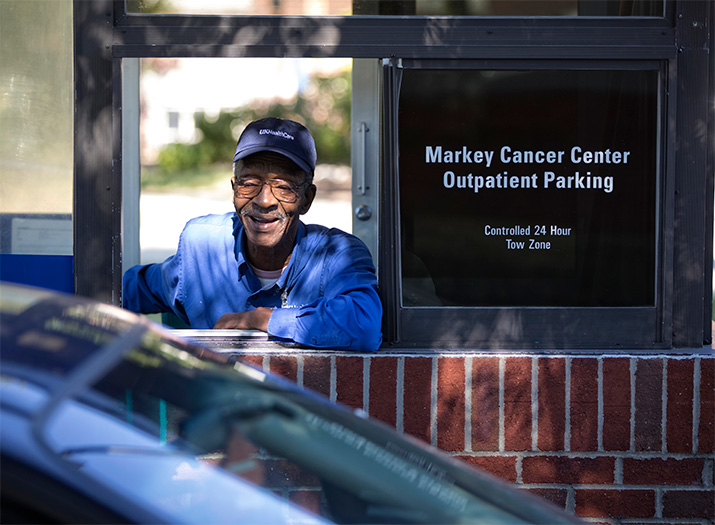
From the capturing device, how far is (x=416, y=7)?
3.54 meters

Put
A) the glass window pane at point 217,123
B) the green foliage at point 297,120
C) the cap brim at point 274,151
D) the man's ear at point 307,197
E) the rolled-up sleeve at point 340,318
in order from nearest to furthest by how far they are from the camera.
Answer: the rolled-up sleeve at point 340,318
the cap brim at point 274,151
the man's ear at point 307,197
the glass window pane at point 217,123
the green foliage at point 297,120

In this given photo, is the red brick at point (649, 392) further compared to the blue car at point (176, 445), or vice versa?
the red brick at point (649, 392)

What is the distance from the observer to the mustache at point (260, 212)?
3.76 m

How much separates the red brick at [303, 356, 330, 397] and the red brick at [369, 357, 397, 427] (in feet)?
0.56

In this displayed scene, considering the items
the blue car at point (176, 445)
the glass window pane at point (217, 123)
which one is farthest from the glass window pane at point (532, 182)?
the glass window pane at point (217, 123)

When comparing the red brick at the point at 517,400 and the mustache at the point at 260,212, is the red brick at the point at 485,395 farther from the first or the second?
the mustache at the point at 260,212

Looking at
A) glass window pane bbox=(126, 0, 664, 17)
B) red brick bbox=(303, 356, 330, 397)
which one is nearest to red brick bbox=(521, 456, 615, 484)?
red brick bbox=(303, 356, 330, 397)

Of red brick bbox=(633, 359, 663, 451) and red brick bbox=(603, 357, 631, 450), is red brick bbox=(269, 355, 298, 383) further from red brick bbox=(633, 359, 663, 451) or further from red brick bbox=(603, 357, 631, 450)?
red brick bbox=(633, 359, 663, 451)

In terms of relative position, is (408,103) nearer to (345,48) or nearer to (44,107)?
(345,48)

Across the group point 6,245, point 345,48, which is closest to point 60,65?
Result: point 6,245

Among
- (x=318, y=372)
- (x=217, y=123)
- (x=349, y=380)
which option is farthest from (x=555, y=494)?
(x=217, y=123)

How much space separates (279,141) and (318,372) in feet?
3.15

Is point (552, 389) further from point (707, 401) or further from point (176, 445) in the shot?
point (176, 445)

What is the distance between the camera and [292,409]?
6.61ft
